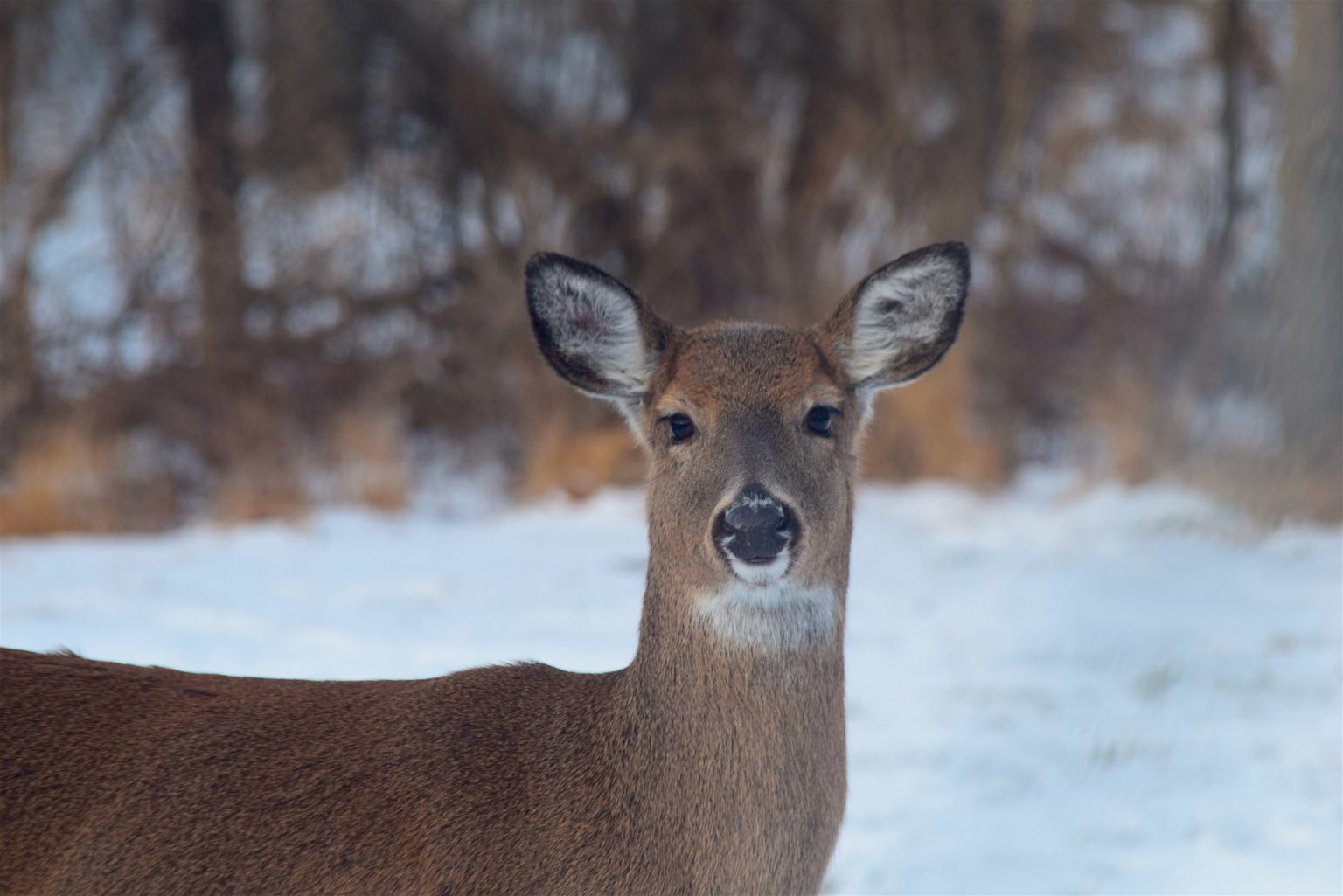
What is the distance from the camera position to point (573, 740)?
3.07 metres

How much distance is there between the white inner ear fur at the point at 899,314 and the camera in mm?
3395

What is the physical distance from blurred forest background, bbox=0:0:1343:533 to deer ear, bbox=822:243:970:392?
8.09 metres

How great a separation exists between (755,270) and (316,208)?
3.98 metres

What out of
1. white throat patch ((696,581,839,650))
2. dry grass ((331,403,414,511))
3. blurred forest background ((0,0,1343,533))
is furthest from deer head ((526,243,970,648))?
blurred forest background ((0,0,1343,533))

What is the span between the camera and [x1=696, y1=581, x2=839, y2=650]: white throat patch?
3023 mm

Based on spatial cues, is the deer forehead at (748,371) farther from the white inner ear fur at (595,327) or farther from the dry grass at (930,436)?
the dry grass at (930,436)

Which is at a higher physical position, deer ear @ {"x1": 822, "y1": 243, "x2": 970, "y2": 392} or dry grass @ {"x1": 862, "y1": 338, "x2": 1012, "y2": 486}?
dry grass @ {"x1": 862, "y1": 338, "x2": 1012, "y2": 486}

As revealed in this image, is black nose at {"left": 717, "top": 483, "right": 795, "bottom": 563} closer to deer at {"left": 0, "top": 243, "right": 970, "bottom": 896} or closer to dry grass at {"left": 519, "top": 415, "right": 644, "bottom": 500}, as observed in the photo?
deer at {"left": 0, "top": 243, "right": 970, "bottom": 896}

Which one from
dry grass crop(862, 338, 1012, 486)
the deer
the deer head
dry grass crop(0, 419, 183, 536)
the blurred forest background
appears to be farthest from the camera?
the blurred forest background

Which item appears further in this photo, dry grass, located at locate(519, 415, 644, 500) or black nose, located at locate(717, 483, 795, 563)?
dry grass, located at locate(519, 415, 644, 500)

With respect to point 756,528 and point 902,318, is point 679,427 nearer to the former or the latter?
point 756,528

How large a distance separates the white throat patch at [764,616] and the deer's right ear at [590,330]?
2.10 feet

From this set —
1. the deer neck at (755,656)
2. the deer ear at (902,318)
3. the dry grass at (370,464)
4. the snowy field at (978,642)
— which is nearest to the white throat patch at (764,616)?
the deer neck at (755,656)

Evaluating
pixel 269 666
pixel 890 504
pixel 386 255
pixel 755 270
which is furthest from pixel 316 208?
pixel 269 666
